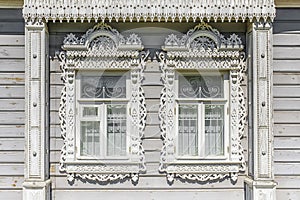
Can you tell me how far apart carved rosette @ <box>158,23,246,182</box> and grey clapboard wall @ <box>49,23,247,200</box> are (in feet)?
0.24

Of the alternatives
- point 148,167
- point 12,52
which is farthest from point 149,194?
point 12,52

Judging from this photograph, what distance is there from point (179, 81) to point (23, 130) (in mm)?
1609

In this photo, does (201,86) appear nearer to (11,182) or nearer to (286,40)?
(286,40)

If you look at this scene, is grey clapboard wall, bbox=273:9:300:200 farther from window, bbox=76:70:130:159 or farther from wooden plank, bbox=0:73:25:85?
wooden plank, bbox=0:73:25:85

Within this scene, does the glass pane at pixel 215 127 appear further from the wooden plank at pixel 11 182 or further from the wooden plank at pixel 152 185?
the wooden plank at pixel 11 182

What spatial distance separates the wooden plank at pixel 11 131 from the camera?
4215 mm

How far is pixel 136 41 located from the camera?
13.9 ft

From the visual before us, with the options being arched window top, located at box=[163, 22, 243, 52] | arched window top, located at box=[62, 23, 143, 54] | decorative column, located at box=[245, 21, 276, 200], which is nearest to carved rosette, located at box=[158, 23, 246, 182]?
arched window top, located at box=[163, 22, 243, 52]

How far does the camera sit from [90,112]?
430 centimetres

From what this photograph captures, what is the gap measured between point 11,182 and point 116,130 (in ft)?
3.73

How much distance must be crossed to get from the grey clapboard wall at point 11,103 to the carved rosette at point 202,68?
139 centimetres

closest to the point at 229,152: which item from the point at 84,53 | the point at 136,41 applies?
the point at 136,41

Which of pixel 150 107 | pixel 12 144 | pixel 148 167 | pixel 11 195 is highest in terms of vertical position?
pixel 150 107

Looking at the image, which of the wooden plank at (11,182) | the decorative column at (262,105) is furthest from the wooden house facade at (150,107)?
the decorative column at (262,105)
